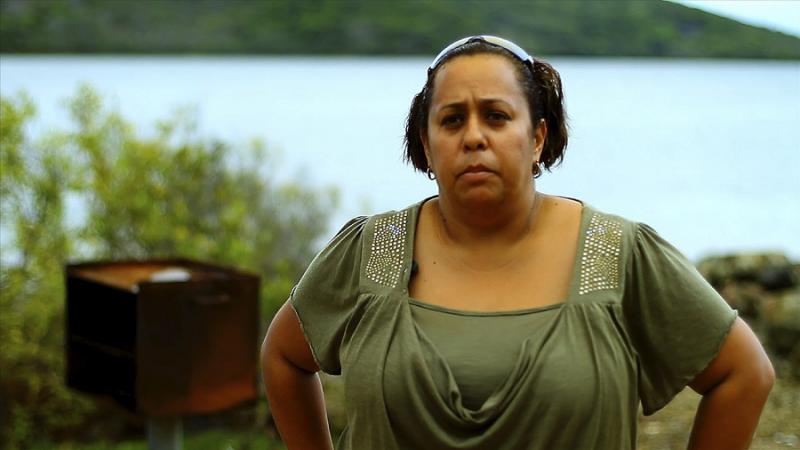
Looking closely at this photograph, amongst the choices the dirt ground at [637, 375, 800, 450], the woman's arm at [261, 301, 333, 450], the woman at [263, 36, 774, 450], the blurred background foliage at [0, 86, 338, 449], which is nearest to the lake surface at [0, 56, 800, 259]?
the blurred background foliage at [0, 86, 338, 449]

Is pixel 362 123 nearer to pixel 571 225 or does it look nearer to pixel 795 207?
pixel 795 207

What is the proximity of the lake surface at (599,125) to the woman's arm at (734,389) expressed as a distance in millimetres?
4413

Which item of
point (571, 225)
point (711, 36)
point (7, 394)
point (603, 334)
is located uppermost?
point (711, 36)

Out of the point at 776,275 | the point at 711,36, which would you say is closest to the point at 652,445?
the point at 776,275

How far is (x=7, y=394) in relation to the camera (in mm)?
5969

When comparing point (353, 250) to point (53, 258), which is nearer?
point (353, 250)

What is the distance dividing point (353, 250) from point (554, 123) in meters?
0.46

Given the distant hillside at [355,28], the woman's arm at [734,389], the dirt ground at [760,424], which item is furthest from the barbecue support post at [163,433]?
the distant hillside at [355,28]

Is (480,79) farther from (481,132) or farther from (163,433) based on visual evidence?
(163,433)

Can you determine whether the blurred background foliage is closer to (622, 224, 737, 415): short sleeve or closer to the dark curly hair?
the dark curly hair

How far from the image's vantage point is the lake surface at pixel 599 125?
26.1 ft

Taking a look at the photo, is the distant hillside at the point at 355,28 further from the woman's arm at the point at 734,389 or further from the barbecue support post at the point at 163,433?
the woman's arm at the point at 734,389

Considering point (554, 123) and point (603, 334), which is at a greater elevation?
point (554, 123)

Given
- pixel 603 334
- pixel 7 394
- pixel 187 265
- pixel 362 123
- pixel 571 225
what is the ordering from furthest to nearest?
pixel 362 123
pixel 7 394
pixel 187 265
pixel 571 225
pixel 603 334
